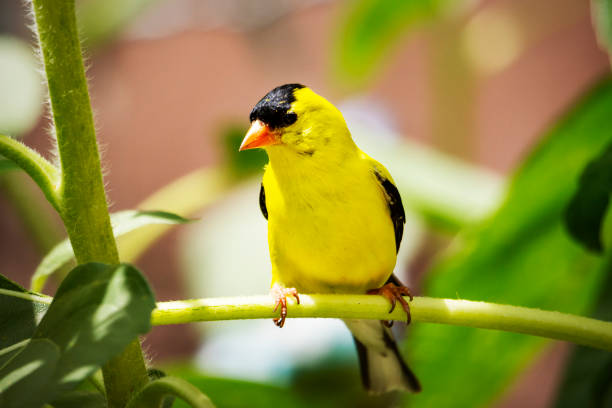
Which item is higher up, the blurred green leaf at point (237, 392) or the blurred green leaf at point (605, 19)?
the blurred green leaf at point (605, 19)

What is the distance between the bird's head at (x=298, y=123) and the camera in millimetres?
1231

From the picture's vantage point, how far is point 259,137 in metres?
1.20

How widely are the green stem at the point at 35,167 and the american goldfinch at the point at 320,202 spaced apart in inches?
17.1

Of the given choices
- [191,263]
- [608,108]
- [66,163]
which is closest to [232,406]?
[66,163]

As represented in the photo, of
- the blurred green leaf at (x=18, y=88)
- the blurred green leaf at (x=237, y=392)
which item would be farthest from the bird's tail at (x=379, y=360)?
the blurred green leaf at (x=18, y=88)

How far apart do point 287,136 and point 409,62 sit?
4124 mm

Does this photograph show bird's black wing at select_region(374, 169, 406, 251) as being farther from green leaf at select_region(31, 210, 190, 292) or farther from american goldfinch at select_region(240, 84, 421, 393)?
green leaf at select_region(31, 210, 190, 292)

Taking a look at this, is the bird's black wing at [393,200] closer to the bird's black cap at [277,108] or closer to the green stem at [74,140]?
the bird's black cap at [277,108]

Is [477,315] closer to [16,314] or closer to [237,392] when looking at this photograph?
[16,314]

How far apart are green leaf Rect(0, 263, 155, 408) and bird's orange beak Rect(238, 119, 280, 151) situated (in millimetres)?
540

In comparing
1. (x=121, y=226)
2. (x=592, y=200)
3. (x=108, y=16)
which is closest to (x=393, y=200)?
(x=592, y=200)

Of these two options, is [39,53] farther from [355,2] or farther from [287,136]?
[355,2]

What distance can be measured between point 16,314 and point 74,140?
0.23 metres

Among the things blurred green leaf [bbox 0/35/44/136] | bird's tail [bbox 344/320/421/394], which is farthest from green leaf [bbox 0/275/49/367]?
blurred green leaf [bbox 0/35/44/136]
